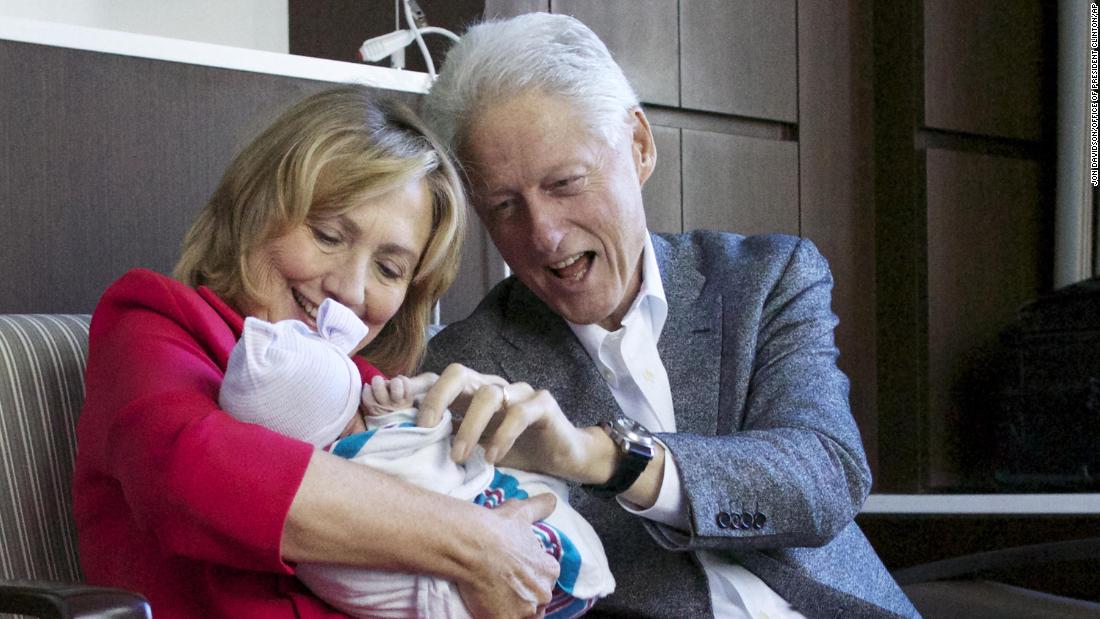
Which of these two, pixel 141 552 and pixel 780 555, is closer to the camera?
pixel 141 552

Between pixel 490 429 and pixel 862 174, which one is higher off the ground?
pixel 862 174

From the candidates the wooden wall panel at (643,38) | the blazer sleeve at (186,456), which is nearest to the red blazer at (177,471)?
the blazer sleeve at (186,456)

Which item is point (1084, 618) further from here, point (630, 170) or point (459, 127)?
point (459, 127)

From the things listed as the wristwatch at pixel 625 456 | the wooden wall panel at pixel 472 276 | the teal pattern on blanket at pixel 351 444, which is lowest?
the wristwatch at pixel 625 456

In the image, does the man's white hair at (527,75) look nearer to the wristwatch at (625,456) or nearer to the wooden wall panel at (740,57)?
the wristwatch at (625,456)

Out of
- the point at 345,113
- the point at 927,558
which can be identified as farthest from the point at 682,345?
the point at 927,558

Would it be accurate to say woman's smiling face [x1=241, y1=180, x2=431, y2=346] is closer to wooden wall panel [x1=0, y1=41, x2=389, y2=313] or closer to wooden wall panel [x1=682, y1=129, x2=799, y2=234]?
wooden wall panel [x1=0, y1=41, x2=389, y2=313]

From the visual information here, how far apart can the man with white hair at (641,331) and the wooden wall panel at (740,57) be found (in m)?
1.73

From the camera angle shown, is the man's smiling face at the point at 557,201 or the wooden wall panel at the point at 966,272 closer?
the man's smiling face at the point at 557,201

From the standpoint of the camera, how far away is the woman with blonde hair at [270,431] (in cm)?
105

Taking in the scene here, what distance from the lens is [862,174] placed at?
149 inches

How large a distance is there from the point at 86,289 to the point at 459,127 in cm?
59

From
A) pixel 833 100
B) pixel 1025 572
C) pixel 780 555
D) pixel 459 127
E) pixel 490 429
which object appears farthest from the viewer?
pixel 833 100

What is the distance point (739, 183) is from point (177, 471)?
2731 mm
